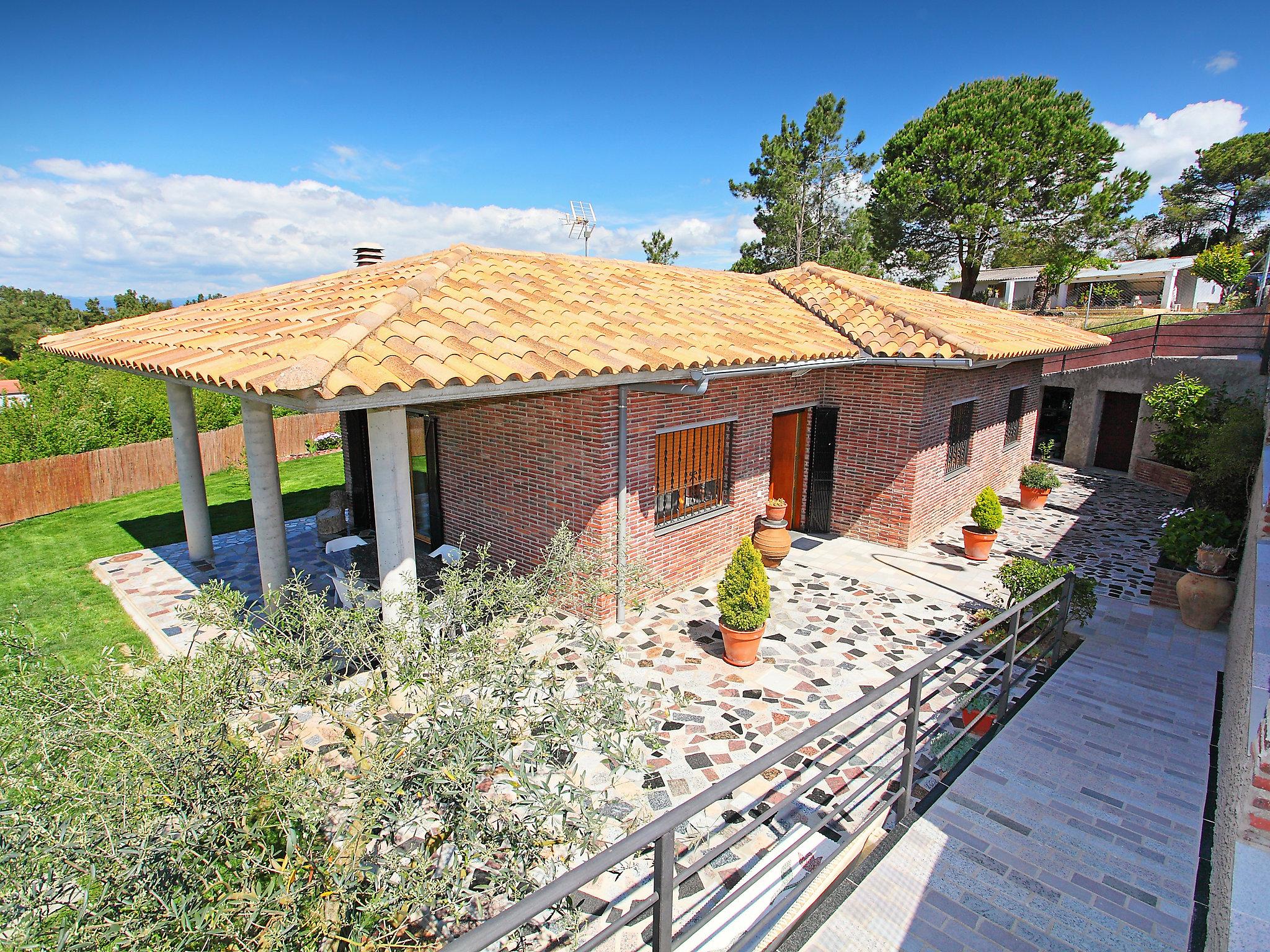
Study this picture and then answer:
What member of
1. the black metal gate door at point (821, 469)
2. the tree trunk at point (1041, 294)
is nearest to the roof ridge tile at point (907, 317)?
the black metal gate door at point (821, 469)

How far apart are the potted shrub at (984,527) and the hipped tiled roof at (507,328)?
230 cm

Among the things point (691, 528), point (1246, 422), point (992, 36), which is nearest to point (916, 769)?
point (691, 528)

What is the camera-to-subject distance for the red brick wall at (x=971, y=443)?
1020 centimetres

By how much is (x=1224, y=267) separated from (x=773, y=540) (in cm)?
3433

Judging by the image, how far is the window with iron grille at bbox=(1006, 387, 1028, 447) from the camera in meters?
14.3

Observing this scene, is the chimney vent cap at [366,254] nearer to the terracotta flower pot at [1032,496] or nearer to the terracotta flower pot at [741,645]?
the terracotta flower pot at [741,645]

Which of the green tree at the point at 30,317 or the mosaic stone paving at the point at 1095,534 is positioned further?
the green tree at the point at 30,317

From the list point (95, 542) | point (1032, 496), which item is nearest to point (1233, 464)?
point (1032, 496)

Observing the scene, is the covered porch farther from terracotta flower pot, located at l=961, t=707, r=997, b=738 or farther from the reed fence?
terracotta flower pot, located at l=961, t=707, r=997, b=738

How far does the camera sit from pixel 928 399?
987cm

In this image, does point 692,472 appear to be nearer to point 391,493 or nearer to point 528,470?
point 528,470

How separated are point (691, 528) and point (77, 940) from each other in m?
7.18

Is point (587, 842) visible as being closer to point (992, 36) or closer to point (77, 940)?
point (77, 940)

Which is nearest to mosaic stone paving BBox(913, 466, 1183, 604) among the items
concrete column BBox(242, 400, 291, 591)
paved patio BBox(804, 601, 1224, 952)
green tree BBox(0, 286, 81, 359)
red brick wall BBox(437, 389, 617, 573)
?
paved patio BBox(804, 601, 1224, 952)
